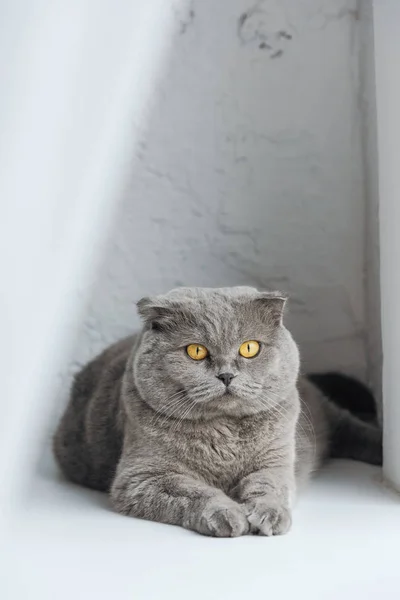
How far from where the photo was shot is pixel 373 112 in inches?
77.9

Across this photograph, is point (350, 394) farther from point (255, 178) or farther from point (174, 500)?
point (174, 500)

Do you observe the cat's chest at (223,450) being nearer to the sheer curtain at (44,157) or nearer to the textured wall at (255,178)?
the sheer curtain at (44,157)

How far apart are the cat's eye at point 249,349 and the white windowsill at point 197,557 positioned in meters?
0.30

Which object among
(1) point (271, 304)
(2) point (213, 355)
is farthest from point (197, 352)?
(1) point (271, 304)

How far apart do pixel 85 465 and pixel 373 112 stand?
1.11 metres

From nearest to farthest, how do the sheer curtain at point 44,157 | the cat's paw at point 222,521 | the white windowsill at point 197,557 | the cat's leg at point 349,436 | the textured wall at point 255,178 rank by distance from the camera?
the sheer curtain at point 44,157, the white windowsill at point 197,557, the cat's paw at point 222,521, the cat's leg at point 349,436, the textured wall at point 255,178

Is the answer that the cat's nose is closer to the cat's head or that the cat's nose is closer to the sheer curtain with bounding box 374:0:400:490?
the cat's head

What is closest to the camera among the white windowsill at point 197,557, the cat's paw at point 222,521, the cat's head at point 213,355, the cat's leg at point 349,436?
the white windowsill at point 197,557

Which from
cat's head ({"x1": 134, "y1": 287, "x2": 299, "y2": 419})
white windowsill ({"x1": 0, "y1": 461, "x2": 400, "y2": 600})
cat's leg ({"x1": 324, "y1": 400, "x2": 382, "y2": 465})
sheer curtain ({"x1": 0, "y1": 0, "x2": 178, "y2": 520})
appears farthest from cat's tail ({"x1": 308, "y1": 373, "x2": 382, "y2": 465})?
sheer curtain ({"x1": 0, "y1": 0, "x2": 178, "y2": 520})

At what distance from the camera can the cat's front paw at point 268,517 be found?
125 cm

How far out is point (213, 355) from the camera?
1.34 metres

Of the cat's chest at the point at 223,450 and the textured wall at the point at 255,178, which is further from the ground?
the textured wall at the point at 255,178

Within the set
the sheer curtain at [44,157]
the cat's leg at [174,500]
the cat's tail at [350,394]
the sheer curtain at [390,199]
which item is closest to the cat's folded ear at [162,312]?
the cat's leg at [174,500]

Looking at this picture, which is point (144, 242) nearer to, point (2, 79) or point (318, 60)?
point (318, 60)
